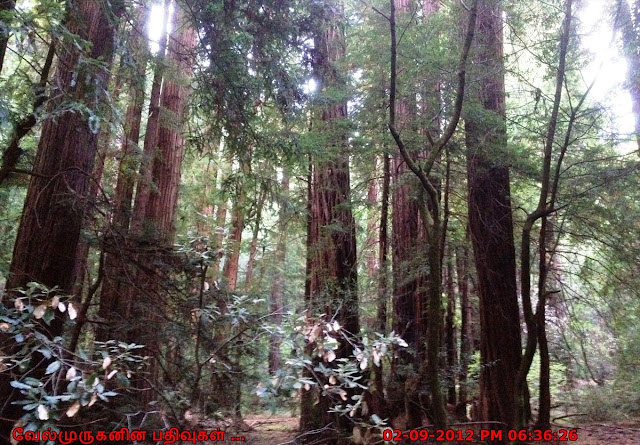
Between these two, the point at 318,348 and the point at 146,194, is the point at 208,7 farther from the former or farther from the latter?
the point at 146,194

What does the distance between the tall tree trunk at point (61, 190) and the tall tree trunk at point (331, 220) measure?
264cm

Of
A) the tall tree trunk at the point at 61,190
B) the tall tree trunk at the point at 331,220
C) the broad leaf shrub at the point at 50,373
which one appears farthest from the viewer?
the tall tree trunk at the point at 331,220

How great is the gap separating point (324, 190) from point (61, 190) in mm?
4320

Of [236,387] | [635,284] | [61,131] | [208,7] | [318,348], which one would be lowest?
[236,387]

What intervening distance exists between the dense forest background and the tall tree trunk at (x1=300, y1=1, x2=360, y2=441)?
0.05 meters

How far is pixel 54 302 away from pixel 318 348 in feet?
5.06

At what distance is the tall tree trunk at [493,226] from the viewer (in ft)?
19.7

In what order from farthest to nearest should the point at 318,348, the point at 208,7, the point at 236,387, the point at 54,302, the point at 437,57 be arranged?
the point at 437,57 → the point at 208,7 → the point at 236,387 → the point at 318,348 → the point at 54,302

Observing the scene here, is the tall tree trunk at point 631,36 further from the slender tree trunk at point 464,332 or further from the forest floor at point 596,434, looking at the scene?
the forest floor at point 596,434

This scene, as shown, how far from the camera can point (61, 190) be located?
16.9 ft

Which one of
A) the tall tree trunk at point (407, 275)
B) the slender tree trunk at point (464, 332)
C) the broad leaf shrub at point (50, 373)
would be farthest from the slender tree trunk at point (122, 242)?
the slender tree trunk at point (464, 332)

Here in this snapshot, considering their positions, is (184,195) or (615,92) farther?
(184,195)

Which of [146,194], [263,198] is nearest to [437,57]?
[263,198]

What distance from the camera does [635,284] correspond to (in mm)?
6594
